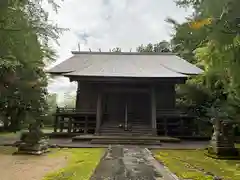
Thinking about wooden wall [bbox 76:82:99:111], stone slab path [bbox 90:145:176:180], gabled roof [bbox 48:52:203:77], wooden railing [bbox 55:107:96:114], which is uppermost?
gabled roof [bbox 48:52:203:77]

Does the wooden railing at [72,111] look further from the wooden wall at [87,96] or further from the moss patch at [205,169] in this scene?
the moss patch at [205,169]

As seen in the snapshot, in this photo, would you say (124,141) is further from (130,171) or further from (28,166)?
(130,171)

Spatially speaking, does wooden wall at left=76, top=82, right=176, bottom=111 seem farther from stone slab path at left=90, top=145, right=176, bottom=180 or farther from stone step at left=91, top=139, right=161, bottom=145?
stone slab path at left=90, top=145, right=176, bottom=180

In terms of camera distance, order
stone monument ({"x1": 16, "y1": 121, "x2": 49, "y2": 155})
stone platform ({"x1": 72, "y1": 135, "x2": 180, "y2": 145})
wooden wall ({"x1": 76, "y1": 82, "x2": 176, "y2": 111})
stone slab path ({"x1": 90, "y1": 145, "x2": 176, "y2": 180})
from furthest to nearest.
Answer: wooden wall ({"x1": 76, "y1": 82, "x2": 176, "y2": 111}) → stone platform ({"x1": 72, "y1": 135, "x2": 180, "y2": 145}) → stone monument ({"x1": 16, "y1": 121, "x2": 49, "y2": 155}) → stone slab path ({"x1": 90, "y1": 145, "x2": 176, "y2": 180})

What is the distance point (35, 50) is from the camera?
26.5ft

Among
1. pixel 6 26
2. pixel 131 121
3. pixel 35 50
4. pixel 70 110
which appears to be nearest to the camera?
pixel 6 26

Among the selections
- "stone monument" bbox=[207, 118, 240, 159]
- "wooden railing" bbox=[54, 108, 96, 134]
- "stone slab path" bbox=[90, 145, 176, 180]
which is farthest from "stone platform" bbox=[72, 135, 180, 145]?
"stone slab path" bbox=[90, 145, 176, 180]

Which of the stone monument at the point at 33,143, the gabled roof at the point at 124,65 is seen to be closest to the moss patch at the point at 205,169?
the stone monument at the point at 33,143

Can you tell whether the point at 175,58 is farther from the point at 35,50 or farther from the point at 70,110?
the point at 35,50

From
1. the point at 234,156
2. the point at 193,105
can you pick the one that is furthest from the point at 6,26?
the point at 193,105

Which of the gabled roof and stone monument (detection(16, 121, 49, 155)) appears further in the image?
the gabled roof

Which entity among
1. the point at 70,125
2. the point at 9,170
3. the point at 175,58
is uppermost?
the point at 175,58

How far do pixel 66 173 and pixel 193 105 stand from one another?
1745 cm

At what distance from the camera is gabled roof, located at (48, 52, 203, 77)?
696 inches
